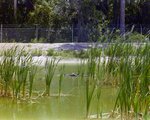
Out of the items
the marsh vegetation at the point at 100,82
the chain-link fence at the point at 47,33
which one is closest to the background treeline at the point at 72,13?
the chain-link fence at the point at 47,33

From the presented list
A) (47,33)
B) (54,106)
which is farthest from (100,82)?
(47,33)

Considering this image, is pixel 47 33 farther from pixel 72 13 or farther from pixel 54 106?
pixel 54 106

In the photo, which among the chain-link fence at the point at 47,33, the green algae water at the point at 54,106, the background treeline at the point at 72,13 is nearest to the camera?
the green algae water at the point at 54,106

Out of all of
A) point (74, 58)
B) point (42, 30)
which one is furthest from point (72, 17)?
point (74, 58)

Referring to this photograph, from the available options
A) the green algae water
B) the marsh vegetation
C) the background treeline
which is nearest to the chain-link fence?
the background treeline

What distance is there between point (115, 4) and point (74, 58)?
47.7ft

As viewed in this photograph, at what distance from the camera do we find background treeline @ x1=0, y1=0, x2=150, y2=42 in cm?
2238

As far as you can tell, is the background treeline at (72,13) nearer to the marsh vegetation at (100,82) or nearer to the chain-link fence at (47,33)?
the chain-link fence at (47,33)

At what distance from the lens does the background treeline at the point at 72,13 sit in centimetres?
2238

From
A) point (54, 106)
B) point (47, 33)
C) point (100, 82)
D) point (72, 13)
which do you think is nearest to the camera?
point (100, 82)

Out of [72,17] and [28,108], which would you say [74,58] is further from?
[72,17]

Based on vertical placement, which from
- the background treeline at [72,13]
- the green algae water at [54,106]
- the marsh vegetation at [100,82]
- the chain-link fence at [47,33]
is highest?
the background treeline at [72,13]

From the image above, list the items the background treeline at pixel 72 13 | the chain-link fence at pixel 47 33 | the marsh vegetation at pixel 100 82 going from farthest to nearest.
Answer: the background treeline at pixel 72 13 → the chain-link fence at pixel 47 33 → the marsh vegetation at pixel 100 82

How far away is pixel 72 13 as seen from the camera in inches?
888
